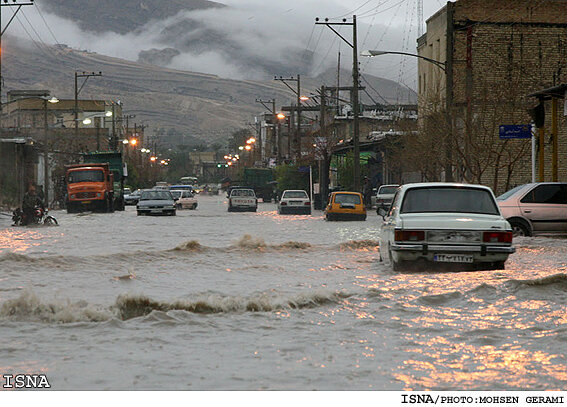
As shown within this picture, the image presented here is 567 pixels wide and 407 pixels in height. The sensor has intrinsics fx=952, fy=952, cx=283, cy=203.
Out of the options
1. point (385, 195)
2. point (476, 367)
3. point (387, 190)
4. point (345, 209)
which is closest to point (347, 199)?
point (345, 209)

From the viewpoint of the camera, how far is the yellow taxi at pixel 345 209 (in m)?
44.2

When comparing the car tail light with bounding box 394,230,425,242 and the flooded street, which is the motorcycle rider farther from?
the car tail light with bounding box 394,230,425,242

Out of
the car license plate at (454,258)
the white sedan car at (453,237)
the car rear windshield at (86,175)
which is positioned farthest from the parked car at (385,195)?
the car license plate at (454,258)

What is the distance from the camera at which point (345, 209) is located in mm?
44281

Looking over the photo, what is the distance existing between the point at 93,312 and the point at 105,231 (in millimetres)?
23677

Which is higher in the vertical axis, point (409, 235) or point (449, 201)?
point (449, 201)

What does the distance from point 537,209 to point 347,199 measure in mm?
21717

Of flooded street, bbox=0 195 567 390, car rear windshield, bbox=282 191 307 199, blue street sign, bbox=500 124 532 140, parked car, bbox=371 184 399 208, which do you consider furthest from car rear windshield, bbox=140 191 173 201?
flooded street, bbox=0 195 567 390

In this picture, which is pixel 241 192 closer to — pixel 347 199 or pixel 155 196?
pixel 155 196

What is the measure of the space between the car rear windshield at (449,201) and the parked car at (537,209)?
8.02 m

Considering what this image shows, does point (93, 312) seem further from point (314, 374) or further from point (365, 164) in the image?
point (365, 164)

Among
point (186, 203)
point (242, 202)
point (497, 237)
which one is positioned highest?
point (497, 237)

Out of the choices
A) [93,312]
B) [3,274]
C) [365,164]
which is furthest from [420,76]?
[93,312]

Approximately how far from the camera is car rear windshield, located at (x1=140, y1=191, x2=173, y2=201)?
51.8 m
